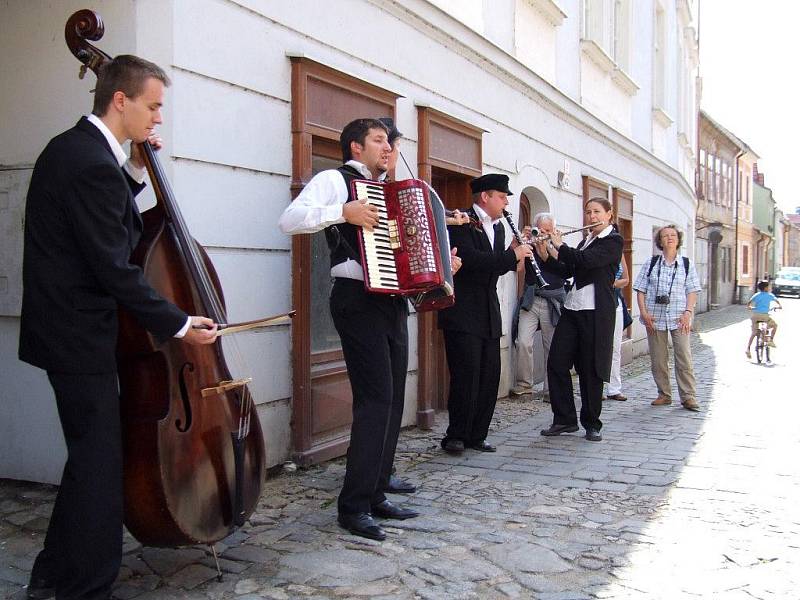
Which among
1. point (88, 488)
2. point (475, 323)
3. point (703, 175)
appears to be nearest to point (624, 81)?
point (475, 323)

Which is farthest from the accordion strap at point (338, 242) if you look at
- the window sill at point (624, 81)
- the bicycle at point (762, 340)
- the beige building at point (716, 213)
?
the beige building at point (716, 213)

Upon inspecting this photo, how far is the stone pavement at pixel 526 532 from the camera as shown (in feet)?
11.1

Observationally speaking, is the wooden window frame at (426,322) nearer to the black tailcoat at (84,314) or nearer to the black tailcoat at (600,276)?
the black tailcoat at (600,276)

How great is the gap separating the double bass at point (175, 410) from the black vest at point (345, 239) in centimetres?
96

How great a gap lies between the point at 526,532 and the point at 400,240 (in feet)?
4.96

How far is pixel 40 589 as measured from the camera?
120 inches

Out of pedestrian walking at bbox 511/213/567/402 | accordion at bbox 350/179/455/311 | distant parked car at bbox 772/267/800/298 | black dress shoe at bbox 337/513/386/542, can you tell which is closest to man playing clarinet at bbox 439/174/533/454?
accordion at bbox 350/179/455/311

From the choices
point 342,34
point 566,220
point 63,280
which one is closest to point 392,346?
point 63,280

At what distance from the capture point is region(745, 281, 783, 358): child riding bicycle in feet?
43.9

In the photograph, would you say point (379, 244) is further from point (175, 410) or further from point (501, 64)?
point (501, 64)

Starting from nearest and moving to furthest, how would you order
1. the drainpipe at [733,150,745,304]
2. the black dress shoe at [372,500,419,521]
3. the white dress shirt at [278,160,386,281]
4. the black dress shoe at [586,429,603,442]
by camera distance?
the white dress shirt at [278,160,386,281]
the black dress shoe at [372,500,419,521]
the black dress shoe at [586,429,603,442]
the drainpipe at [733,150,745,304]

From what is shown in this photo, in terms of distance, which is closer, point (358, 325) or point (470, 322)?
point (358, 325)

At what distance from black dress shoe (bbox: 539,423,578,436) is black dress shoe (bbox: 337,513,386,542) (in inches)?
111

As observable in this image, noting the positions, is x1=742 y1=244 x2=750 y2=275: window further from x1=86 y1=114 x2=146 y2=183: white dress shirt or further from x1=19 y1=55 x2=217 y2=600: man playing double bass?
x1=19 y1=55 x2=217 y2=600: man playing double bass
